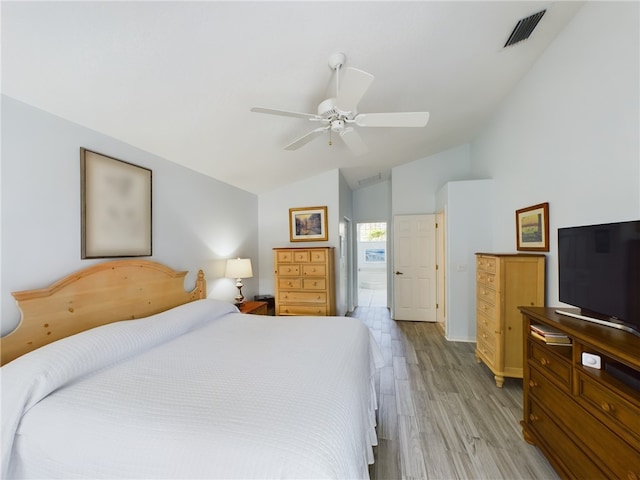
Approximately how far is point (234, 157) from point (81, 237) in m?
1.65

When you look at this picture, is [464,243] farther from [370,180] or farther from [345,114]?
[345,114]

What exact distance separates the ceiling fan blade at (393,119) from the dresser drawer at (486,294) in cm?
195

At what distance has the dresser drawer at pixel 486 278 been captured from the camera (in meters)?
2.76

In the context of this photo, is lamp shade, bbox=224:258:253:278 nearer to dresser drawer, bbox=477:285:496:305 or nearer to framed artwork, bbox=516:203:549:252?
dresser drawer, bbox=477:285:496:305

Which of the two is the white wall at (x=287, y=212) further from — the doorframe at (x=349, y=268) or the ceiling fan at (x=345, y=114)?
the ceiling fan at (x=345, y=114)

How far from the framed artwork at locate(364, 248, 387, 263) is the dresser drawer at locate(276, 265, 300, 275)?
701 centimetres

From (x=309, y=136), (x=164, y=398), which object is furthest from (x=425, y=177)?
(x=164, y=398)

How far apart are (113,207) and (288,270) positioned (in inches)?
91.8

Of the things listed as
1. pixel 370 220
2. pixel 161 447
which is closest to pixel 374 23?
pixel 161 447

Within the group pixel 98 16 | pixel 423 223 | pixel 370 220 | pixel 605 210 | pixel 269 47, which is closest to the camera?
pixel 98 16

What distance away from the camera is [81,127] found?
1.91 meters

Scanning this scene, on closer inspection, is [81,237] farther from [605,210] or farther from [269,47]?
[605,210]

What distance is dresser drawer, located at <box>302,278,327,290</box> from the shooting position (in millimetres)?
3881

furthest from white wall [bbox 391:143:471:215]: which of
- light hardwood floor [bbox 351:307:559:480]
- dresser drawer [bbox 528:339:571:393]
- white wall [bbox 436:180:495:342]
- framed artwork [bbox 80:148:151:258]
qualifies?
framed artwork [bbox 80:148:151:258]
